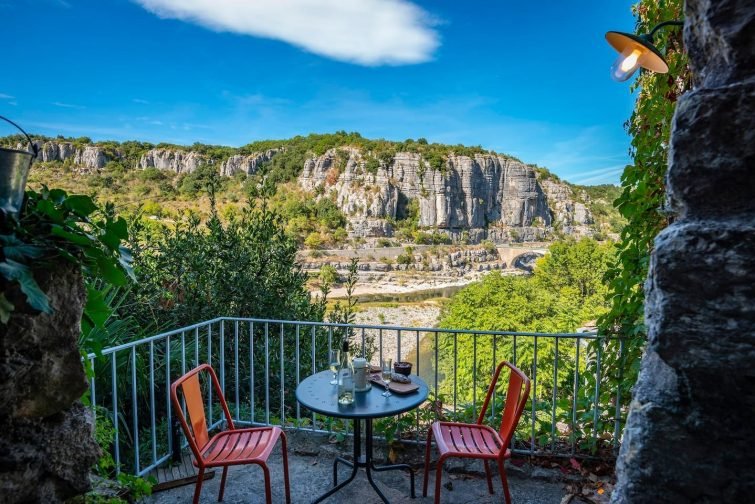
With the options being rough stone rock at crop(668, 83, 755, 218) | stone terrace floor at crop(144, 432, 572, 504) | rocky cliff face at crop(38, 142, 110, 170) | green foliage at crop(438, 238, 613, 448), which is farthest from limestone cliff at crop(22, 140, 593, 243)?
rough stone rock at crop(668, 83, 755, 218)

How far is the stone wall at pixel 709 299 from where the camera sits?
0.79 meters

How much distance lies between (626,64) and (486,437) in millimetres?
2165

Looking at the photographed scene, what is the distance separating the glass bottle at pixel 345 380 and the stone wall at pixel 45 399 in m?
1.16

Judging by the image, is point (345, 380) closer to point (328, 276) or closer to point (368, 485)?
point (368, 485)

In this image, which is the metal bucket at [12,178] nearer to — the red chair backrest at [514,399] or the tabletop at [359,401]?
the tabletop at [359,401]

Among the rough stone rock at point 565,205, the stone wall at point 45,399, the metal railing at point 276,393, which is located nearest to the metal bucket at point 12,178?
the stone wall at point 45,399

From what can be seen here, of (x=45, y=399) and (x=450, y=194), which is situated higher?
(x=450, y=194)

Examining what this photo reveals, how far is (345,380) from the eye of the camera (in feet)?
7.83

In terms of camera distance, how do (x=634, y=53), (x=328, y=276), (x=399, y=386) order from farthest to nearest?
1. (x=328, y=276)
2. (x=399, y=386)
3. (x=634, y=53)

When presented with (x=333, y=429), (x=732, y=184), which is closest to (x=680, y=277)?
(x=732, y=184)

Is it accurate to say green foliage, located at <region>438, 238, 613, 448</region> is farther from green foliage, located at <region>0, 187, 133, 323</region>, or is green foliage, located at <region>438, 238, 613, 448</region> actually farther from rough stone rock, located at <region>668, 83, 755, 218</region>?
rough stone rock, located at <region>668, 83, 755, 218</region>

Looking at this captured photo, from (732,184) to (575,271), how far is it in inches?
1373

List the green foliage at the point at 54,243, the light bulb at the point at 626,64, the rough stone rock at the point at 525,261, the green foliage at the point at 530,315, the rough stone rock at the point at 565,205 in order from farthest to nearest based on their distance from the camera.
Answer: the rough stone rock at the point at 565,205 → the rough stone rock at the point at 525,261 → the green foliage at the point at 530,315 → the light bulb at the point at 626,64 → the green foliage at the point at 54,243

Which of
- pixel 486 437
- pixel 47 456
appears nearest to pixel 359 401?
pixel 486 437
